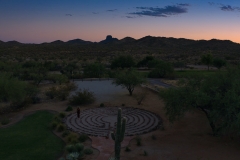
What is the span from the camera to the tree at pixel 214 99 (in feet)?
55.7

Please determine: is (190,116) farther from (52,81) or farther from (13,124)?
(52,81)

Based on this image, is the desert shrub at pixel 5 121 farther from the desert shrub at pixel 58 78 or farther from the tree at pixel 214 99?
the desert shrub at pixel 58 78

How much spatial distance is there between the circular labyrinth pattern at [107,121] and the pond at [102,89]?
5580mm

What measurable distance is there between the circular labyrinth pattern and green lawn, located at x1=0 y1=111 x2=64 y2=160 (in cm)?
258

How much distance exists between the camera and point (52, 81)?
47281mm

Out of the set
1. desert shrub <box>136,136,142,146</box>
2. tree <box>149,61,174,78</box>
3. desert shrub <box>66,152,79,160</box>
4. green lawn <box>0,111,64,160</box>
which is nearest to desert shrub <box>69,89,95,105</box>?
green lawn <box>0,111,64,160</box>

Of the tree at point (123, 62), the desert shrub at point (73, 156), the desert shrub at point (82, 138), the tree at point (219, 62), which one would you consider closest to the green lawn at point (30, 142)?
the desert shrub at point (82, 138)

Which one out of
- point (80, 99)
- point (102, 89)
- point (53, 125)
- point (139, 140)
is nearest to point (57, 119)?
point (53, 125)

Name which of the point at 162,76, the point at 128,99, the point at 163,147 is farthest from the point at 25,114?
the point at 162,76

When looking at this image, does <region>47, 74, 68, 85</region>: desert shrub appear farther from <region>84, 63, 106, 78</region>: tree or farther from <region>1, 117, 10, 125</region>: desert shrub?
<region>1, 117, 10, 125</region>: desert shrub

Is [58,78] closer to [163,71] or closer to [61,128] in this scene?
[61,128]

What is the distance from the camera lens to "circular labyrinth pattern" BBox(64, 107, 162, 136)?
73.4ft

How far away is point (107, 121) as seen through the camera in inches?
983

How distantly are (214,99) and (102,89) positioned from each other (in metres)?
24.9
